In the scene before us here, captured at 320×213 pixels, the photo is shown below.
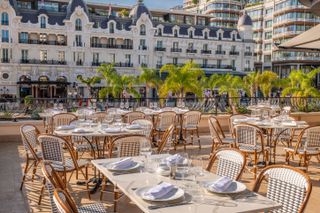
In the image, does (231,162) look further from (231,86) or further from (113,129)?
(231,86)

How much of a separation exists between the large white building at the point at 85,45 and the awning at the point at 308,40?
106ft

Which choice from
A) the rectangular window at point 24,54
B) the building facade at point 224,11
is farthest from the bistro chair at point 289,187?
the building facade at point 224,11

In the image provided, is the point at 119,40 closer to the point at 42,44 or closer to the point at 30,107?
the point at 42,44

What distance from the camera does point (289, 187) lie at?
3361 mm

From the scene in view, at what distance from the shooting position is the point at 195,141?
35.4 feet

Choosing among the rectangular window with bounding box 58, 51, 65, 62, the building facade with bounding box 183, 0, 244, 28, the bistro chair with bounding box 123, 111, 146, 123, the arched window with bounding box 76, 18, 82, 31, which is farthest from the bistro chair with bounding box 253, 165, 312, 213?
the building facade with bounding box 183, 0, 244, 28

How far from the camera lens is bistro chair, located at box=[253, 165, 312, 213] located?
3209 millimetres

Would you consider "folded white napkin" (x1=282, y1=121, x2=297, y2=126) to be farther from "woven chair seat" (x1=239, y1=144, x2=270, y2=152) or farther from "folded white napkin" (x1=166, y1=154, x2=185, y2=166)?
"folded white napkin" (x1=166, y1=154, x2=185, y2=166)

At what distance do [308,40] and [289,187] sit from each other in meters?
3.74

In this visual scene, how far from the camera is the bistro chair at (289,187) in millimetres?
3209

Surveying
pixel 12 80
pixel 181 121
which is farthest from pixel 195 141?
pixel 12 80

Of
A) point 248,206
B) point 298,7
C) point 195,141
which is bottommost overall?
point 195,141

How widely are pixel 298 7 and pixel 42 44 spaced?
38.7m

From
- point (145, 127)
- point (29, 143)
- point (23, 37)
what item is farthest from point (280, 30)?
point (29, 143)
